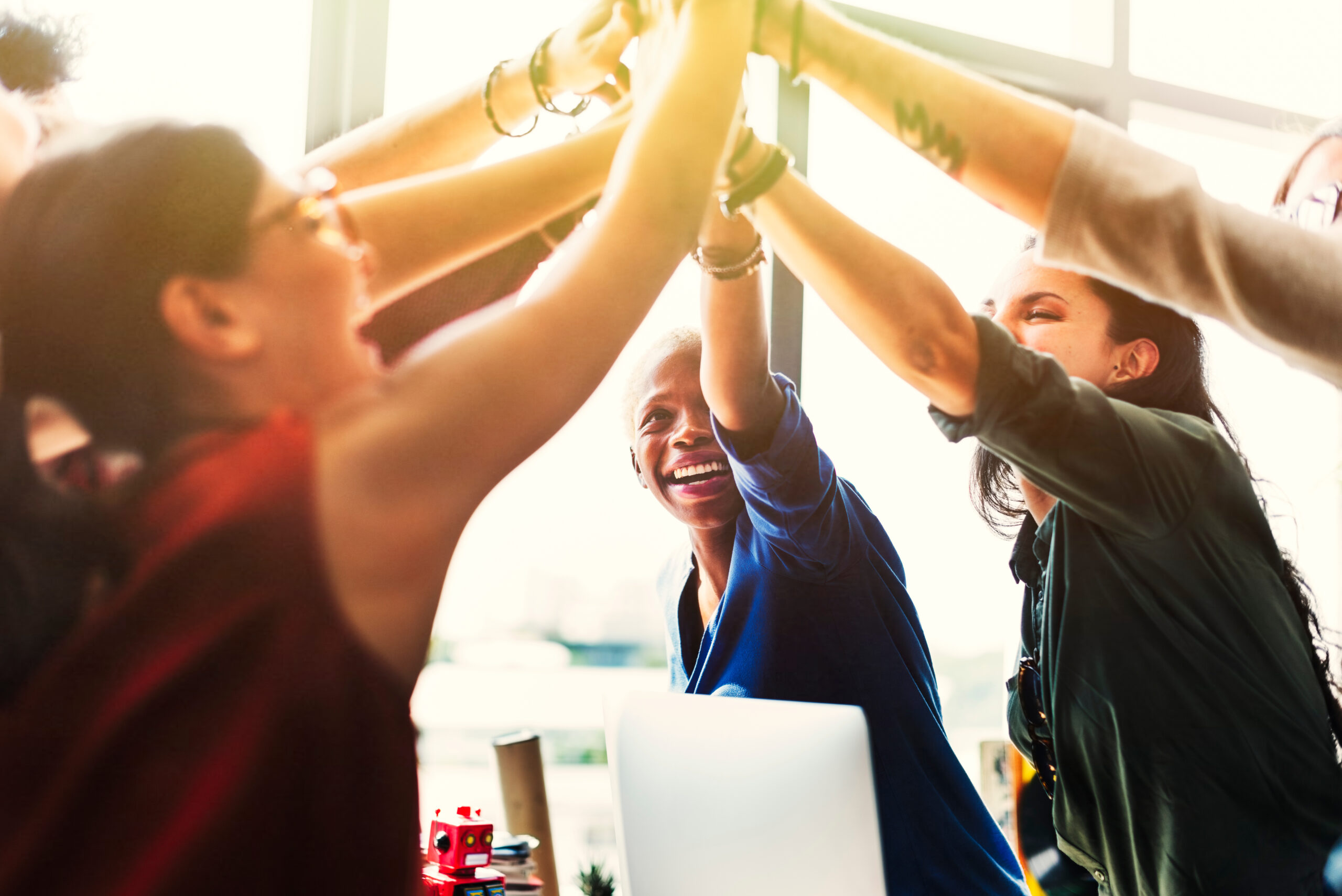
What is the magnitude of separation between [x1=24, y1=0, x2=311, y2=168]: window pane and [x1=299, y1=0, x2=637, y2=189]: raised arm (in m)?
0.12

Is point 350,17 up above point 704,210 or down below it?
above

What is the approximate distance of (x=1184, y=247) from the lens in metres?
1.30

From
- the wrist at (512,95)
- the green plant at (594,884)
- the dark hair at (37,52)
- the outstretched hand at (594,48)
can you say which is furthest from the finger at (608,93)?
the green plant at (594,884)

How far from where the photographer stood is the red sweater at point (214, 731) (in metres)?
0.79

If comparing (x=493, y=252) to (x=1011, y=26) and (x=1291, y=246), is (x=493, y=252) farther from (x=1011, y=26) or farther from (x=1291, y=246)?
(x=1011, y=26)

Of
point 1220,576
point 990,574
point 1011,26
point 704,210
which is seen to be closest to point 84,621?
point 704,210

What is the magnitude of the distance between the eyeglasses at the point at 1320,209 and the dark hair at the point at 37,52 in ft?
6.44

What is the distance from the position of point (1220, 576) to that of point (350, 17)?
180 cm

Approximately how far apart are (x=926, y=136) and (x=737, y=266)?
34 cm

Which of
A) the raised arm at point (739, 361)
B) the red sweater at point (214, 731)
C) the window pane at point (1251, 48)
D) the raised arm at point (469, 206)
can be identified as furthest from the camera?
the window pane at point (1251, 48)

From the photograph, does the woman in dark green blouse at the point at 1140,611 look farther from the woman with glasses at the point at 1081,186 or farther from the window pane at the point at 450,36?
the window pane at the point at 450,36

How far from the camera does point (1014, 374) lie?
1264 millimetres

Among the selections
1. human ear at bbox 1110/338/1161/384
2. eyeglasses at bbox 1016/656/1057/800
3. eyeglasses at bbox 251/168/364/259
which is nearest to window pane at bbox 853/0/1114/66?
human ear at bbox 1110/338/1161/384

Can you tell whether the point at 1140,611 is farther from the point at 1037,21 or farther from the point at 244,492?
the point at 1037,21
